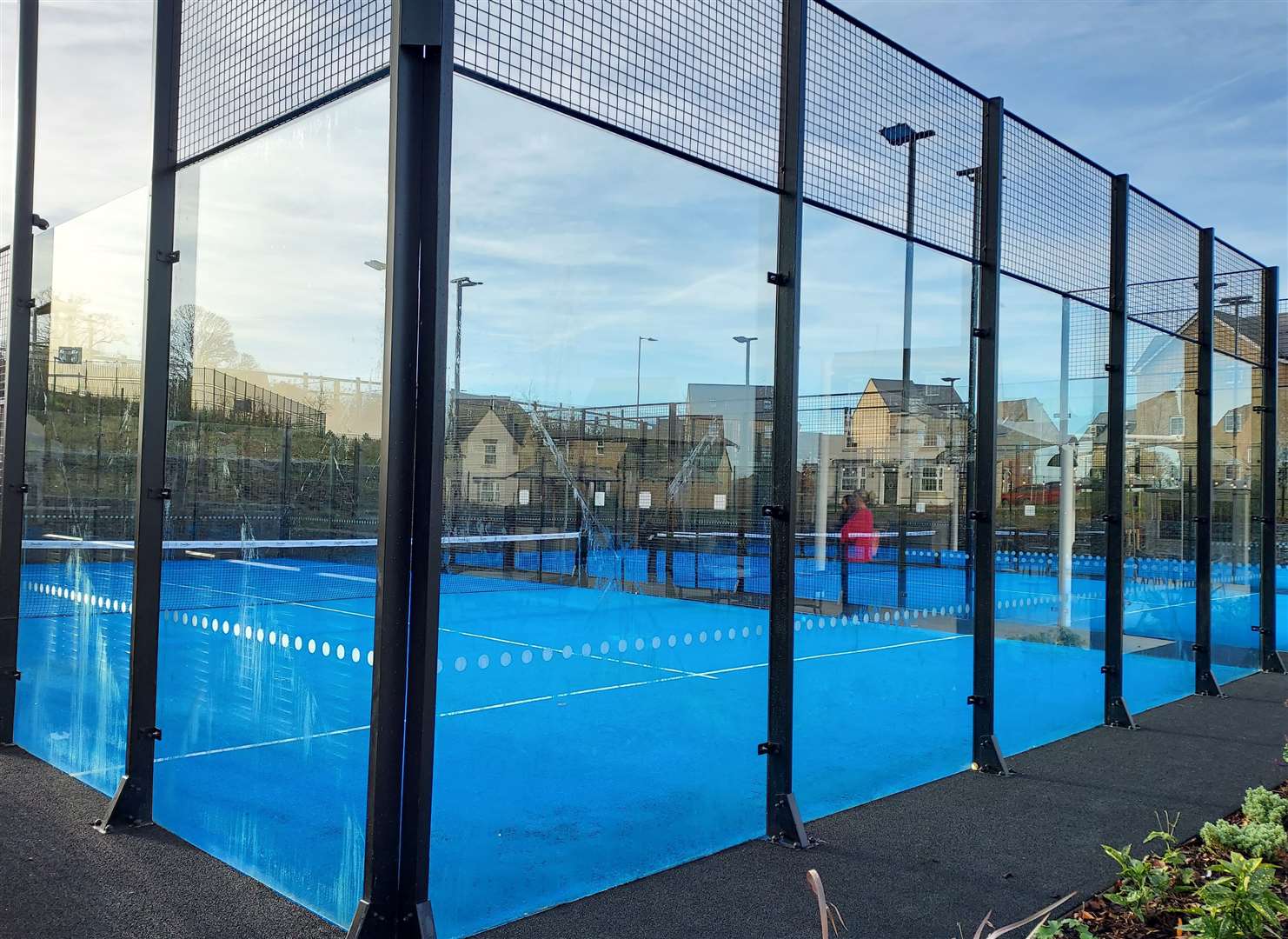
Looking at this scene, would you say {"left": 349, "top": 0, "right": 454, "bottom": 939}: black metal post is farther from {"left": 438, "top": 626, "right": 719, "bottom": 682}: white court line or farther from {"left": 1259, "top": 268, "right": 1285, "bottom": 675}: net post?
{"left": 1259, "top": 268, "right": 1285, "bottom": 675}: net post

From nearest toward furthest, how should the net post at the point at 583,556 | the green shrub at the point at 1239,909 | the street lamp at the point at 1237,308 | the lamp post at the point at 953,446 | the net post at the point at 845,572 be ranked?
the green shrub at the point at 1239,909 < the net post at the point at 583,556 < the net post at the point at 845,572 < the lamp post at the point at 953,446 < the street lamp at the point at 1237,308

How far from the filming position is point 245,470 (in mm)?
3648

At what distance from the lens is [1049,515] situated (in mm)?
5730

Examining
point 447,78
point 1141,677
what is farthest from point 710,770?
point 1141,677

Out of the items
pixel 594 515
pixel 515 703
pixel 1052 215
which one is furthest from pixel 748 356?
pixel 1052 215

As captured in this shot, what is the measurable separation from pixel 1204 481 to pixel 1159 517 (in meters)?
0.89

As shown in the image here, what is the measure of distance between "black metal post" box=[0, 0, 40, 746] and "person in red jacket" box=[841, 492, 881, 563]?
12.6 ft

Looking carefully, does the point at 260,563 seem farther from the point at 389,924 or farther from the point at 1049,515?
the point at 1049,515

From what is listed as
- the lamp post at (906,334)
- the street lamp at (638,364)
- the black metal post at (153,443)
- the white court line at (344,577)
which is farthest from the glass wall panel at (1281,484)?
the black metal post at (153,443)

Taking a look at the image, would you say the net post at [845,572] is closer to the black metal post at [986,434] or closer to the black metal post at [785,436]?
the black metal post at [785,436]

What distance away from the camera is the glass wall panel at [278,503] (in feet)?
9.86

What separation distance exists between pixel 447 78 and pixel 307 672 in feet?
6.05

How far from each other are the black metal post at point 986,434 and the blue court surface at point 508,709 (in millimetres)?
104

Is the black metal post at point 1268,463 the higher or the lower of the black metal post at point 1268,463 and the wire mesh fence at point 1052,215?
the lower
